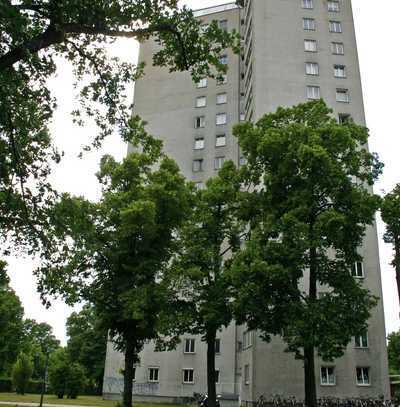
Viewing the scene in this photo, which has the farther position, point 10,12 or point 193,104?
point 193,104

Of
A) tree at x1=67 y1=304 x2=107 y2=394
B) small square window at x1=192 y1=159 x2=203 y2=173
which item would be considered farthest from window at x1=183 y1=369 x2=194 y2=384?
tree at x1=67 y1=304 x2=107 y2=394

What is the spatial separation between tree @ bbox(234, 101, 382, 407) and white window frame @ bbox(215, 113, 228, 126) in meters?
23.9

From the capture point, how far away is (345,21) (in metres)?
45.4

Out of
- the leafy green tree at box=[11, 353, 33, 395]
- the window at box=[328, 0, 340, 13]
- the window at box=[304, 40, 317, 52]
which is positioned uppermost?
the window at box=[328, 0, 340, 13]

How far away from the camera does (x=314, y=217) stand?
2386cm

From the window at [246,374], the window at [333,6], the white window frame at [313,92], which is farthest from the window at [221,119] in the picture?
the window at [246,374]

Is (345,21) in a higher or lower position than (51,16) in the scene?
higher

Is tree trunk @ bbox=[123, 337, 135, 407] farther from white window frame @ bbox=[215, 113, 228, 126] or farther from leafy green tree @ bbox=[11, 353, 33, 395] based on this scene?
leafy green tree @ bbox=[11, 353, 33, 395]

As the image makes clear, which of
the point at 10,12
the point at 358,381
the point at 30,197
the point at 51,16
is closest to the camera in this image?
the point at 10,12

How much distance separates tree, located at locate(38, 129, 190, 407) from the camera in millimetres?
24906

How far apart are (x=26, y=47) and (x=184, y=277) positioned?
18508mm

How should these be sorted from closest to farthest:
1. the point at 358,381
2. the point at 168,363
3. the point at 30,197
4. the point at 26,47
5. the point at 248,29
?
the point at 26,47
the point at 30,197
the point at 358,381
the point at 168,363
the point at 248,29

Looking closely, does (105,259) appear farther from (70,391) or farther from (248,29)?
(248,29)

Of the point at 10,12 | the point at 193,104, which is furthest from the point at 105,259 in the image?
the point at 193,104
